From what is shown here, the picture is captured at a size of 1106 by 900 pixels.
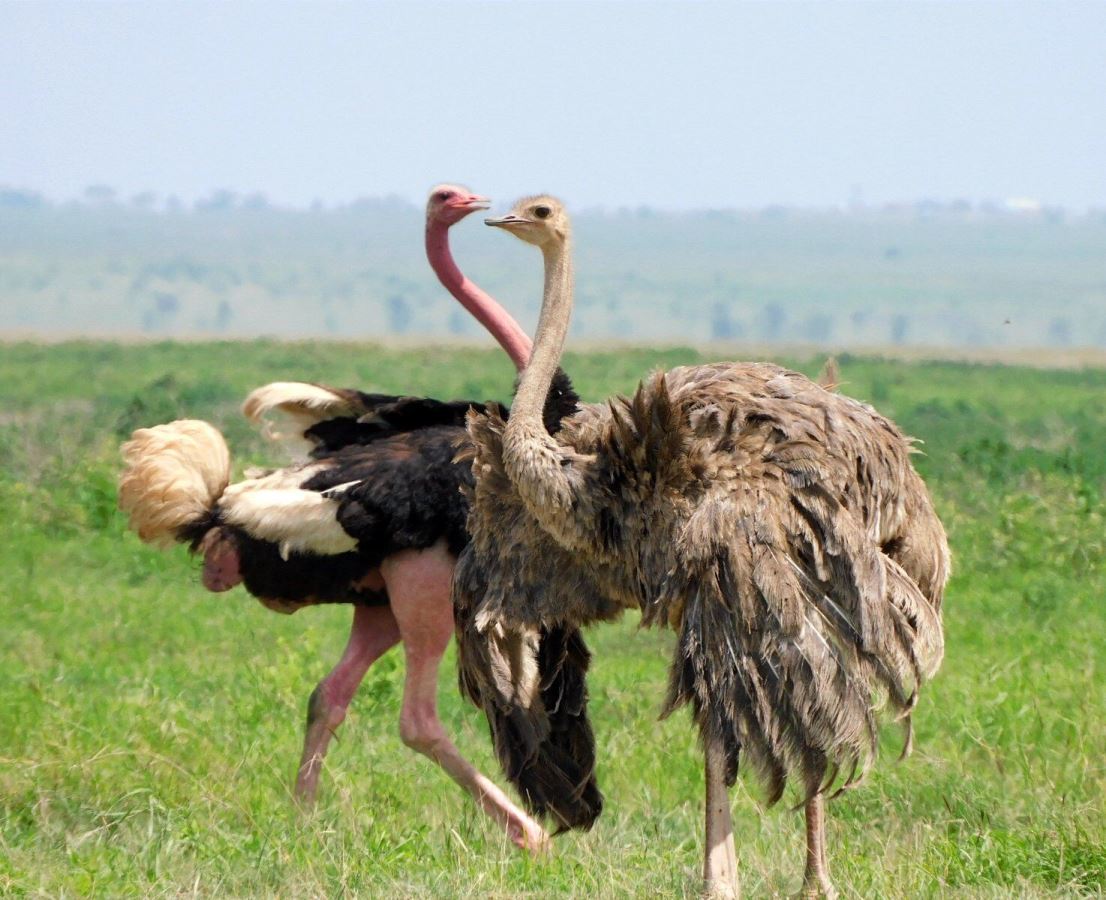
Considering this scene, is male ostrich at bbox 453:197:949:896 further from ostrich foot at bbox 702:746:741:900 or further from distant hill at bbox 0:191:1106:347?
distant hill at bbox 0:191:1106:347

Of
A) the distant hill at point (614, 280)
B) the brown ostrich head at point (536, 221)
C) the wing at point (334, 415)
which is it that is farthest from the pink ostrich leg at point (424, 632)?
the distant hill at point (614, 280)

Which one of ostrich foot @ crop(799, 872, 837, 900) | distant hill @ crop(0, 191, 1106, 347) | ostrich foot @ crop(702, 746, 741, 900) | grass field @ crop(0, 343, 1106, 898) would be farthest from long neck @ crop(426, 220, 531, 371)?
distant hill @ crop(0, 191, 1106, 347)

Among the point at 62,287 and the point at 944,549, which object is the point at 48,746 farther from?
the point at 62,287

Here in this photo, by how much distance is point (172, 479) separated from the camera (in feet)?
19.5

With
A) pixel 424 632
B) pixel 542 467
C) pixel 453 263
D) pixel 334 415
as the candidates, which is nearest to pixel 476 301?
pixel 453 263

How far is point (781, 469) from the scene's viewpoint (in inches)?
181

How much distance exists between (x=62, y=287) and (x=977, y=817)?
10283cm

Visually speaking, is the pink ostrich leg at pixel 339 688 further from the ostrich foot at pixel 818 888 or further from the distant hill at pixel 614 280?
the distant hill at pixel 614 280

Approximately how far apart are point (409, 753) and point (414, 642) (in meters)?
0.76

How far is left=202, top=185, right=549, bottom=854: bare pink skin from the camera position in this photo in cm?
572

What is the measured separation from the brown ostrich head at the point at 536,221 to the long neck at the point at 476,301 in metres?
0.83

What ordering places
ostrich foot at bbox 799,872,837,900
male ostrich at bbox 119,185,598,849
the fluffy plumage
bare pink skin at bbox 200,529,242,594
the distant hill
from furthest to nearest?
the distant hill, bare pink skin at bbox 200,529,242,594, male ostrich at bbox 119,185,598,849, ostrich foot at bbox 799,872,837,900, the fluffy plumage

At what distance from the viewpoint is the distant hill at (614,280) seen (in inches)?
3782

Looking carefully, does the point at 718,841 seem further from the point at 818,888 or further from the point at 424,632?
the point at 424,632
